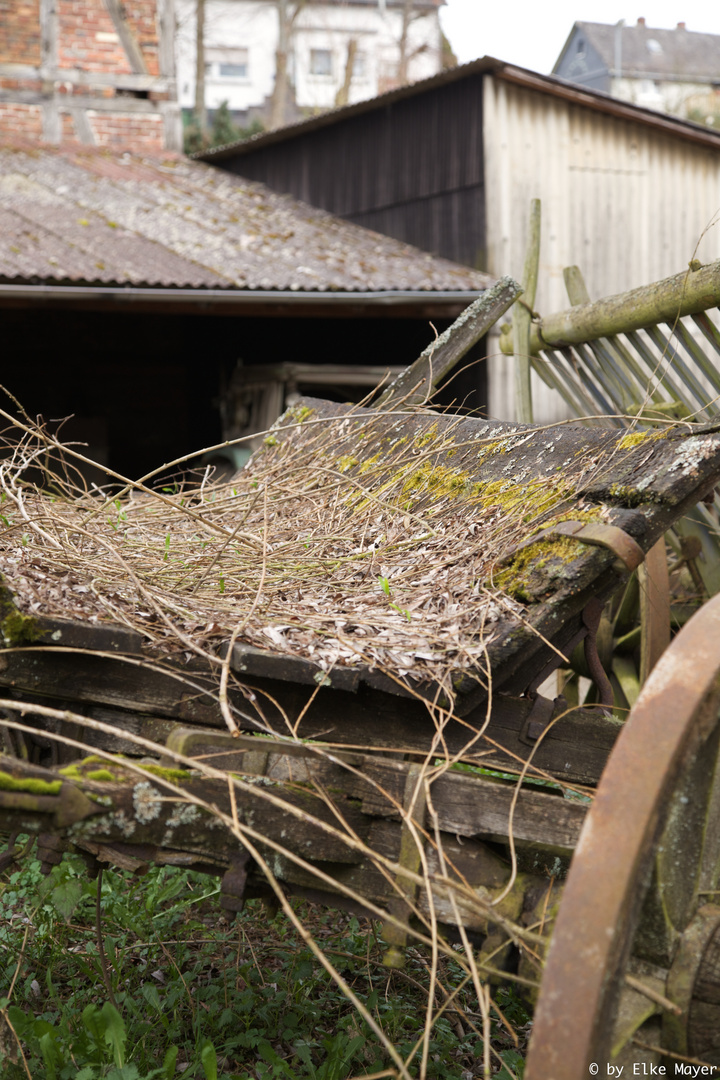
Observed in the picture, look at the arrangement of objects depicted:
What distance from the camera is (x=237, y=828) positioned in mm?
1508

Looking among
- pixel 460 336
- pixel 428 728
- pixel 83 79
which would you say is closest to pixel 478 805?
pixel 428 728

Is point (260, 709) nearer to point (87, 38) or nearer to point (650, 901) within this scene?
point (650, 901)

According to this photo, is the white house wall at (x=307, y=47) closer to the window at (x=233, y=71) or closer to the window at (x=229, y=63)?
the window at (x=229, y=63)

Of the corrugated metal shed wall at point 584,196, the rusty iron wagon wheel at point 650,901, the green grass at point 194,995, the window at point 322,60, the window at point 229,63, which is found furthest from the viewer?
the window at point 229,63

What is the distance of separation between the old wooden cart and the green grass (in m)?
0.86

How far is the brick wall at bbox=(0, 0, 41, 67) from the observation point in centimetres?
1092

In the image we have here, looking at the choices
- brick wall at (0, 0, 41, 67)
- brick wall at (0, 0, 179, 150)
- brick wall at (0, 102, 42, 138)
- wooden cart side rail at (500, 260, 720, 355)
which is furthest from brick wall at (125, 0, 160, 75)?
wooden cart side rail at (500, 260, 720, 355)

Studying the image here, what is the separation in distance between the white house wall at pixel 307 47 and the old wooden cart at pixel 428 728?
1136 inches

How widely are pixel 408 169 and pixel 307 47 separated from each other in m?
25.0

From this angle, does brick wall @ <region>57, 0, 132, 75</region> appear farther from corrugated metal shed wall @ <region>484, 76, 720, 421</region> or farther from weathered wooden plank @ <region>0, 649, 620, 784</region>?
weathered wooden plank @ <region>0, 649, 620, 784</region>

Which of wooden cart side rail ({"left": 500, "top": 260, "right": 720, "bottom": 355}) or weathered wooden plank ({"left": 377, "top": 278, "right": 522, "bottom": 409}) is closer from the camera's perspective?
wooden cart side rail ({"left": 500, "top": 260, "right": 720, "bottom": 355})

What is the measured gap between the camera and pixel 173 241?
8.54 meters

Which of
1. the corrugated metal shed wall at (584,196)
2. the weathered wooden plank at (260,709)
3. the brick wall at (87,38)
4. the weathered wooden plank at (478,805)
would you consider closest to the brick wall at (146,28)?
the brick wall at (87,38)

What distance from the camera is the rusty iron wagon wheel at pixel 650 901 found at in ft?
3.82
